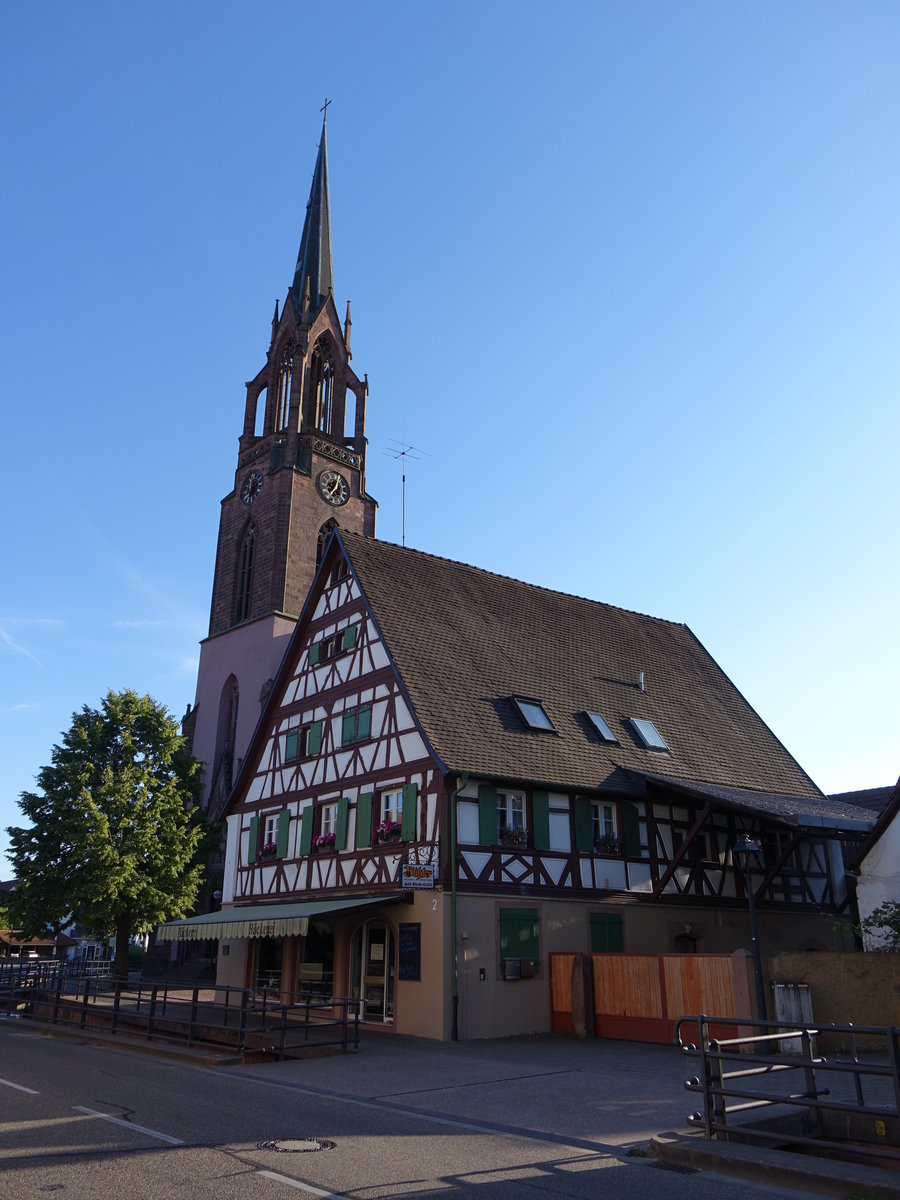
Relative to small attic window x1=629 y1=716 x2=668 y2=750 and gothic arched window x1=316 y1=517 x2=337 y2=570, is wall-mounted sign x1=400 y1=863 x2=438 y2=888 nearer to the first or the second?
small attic window x1=629 y1=716 x2=668 y2=750

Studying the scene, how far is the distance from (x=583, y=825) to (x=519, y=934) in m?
3.27

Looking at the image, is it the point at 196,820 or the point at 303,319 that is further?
the point at 303,319

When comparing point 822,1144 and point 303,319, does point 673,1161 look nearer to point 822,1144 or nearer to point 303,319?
point 822,1144

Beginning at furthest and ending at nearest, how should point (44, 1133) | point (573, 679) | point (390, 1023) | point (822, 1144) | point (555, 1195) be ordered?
point (573, 679) < point (390, 1023) < point (44, 1133) < point (822, 1144) < point (555, 1195)

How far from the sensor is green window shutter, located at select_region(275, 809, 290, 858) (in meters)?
26.8

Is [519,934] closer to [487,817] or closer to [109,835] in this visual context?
[487,817]

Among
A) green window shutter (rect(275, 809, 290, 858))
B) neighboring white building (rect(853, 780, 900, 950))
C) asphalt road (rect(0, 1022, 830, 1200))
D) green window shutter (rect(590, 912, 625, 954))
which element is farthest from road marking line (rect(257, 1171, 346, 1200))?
green window shutter (rect(275, 809, 290, 858))

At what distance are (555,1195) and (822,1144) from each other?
8.34 feet

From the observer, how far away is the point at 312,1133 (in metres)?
9.65

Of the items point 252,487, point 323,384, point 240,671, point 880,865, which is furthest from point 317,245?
point 880,865

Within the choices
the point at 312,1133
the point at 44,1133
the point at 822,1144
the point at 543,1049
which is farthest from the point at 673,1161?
the point at 543,1049

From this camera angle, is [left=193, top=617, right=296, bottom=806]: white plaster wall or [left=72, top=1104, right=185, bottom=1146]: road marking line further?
[left=193, top=617, right=296, bottom=806]: white plaster wall

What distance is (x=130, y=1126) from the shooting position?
958cm

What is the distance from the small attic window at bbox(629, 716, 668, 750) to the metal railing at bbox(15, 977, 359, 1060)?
33.3 ft
